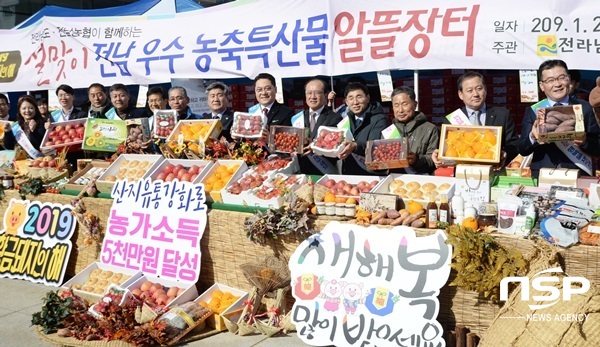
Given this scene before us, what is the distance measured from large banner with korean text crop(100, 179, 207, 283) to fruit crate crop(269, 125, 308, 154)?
30.5 inches

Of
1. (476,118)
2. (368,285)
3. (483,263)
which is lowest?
(368,285)

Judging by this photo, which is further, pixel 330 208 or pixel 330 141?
pixel 330 141

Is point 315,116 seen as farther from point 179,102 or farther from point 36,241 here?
point 36,241

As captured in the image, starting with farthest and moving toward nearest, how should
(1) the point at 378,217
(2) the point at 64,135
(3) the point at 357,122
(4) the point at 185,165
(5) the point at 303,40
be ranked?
(5) the point at 303,40, (2) the point at 64,135, (4) the point at 185,165, (3) the point at 357,122, (1) the point at 378,217

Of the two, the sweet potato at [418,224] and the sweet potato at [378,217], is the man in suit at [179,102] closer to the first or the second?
the sweet potato at [378,217]

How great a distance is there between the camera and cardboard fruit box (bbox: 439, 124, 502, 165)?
4.19 metres

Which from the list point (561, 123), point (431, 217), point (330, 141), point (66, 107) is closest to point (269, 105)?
point (330, 141)

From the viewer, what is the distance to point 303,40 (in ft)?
23.0

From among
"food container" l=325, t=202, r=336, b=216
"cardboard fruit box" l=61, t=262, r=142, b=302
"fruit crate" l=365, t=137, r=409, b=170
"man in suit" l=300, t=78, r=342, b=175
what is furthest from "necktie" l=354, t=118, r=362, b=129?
"cardboard fruit box" l=61, t=262, r=142, b=302

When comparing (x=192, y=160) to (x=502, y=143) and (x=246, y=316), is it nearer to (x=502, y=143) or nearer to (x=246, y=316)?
(x=246, y=316)

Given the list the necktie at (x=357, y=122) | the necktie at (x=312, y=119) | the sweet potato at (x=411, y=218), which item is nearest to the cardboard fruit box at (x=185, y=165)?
the necktie at (x=312, y=119)

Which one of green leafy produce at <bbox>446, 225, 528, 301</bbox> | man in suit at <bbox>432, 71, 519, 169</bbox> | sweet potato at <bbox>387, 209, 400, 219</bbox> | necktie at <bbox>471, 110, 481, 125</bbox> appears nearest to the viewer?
green leafy produce at <bbox>446, 225, 528, 301</bbox>

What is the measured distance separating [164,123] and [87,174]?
95 cm

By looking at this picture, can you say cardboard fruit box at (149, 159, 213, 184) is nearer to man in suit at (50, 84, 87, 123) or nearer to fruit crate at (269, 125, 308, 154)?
fruit crate at (269, 125, 308, 154)
